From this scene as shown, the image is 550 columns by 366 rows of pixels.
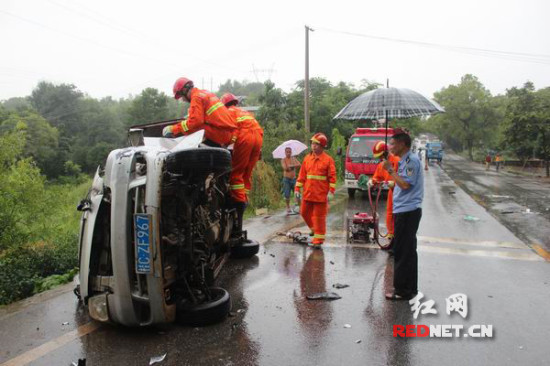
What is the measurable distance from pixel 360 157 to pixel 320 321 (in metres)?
10.8

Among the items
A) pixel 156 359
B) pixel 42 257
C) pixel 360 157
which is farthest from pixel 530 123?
pixel 156 359

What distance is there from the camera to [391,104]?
6520 millimetres

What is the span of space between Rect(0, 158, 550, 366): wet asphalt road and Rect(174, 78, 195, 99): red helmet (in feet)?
7.47

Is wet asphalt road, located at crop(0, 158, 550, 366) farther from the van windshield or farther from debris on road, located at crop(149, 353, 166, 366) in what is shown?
the van windshield

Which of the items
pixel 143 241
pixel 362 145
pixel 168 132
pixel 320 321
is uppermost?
pixel 168 132

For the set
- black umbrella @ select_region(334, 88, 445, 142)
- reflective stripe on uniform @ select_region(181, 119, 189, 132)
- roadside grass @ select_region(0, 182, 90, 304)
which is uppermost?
black umbrella @ select_region(334, 88, 445, 142)

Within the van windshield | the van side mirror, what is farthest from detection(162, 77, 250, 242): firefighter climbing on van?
the van windshield

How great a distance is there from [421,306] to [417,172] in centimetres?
141

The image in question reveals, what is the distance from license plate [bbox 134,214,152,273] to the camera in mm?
3361

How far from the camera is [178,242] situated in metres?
3.60

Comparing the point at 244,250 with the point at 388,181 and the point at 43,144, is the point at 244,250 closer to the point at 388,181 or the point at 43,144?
the point at 388,181

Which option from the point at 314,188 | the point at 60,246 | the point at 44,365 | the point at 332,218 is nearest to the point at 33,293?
the point at 60,246

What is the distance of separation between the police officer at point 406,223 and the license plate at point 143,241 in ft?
8.48

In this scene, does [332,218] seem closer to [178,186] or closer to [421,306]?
[421,306]
